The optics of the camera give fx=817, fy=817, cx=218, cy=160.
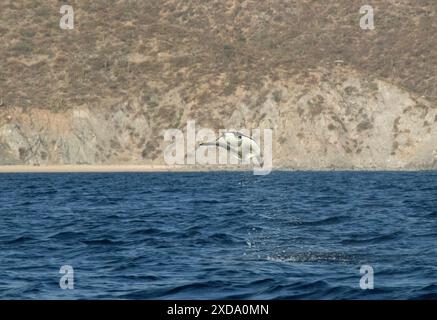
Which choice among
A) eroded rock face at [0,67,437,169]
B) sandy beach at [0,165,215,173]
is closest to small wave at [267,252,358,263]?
sandy beach at [0,165,215,173]

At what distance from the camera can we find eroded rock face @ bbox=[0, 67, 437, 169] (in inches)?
4675

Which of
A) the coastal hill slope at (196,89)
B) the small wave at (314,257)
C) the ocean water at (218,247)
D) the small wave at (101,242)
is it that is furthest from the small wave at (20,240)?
the coastal hill slope at (196,89)

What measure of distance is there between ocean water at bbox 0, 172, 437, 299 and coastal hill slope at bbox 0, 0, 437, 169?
63.3 meters

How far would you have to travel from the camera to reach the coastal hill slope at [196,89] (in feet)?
395

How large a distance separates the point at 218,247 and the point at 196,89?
10418cm

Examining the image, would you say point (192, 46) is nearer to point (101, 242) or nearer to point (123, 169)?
point (123, 169)

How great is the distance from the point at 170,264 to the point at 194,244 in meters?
5.34

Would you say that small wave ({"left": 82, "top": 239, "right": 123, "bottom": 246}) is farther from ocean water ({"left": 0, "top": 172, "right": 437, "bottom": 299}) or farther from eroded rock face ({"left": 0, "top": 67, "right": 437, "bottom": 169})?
eroded rock face ({"left": 0, "top": 67, "right": 437, "bottom": 169})

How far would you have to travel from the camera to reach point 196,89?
435 ft

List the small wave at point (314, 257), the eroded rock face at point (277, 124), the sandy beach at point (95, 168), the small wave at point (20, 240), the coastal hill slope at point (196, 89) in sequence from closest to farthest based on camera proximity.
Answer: the small wave at point (314, 257) < the small wave at point (20, 240) < the sandy beach at point (95, 168) < the eroded rock face at point (277, 124) < the coastal hill slope at point (196, 89)

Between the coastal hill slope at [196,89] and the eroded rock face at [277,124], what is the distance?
0.61 ft

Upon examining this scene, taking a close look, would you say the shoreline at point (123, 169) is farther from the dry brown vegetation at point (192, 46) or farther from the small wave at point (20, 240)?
the small wave at point (20, 240)
